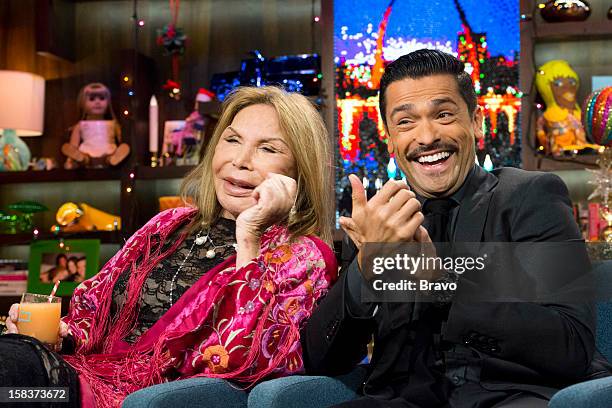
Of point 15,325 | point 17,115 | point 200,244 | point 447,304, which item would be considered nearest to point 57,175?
point 17,115

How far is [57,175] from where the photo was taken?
407cm

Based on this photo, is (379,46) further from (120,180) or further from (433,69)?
(433,69)

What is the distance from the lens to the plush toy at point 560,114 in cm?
358

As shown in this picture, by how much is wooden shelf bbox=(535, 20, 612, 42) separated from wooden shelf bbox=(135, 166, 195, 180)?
5.59 feet

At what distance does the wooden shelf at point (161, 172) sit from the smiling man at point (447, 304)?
2268 mm

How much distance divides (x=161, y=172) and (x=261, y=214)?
2.17 metres

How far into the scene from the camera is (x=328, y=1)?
386cm

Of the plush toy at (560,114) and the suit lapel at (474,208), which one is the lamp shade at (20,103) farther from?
the suit lapel at (474,208)

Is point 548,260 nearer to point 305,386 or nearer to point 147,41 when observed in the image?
point 305,386

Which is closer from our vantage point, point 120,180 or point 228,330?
point 228,330

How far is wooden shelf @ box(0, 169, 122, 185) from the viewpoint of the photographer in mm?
4012

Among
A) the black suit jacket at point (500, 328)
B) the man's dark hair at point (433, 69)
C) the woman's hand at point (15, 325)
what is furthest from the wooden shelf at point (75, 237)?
the man's dark hair at point (433, 69)

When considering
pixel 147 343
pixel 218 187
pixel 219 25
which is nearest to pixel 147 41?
pixel 219 25

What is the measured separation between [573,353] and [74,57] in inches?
139
